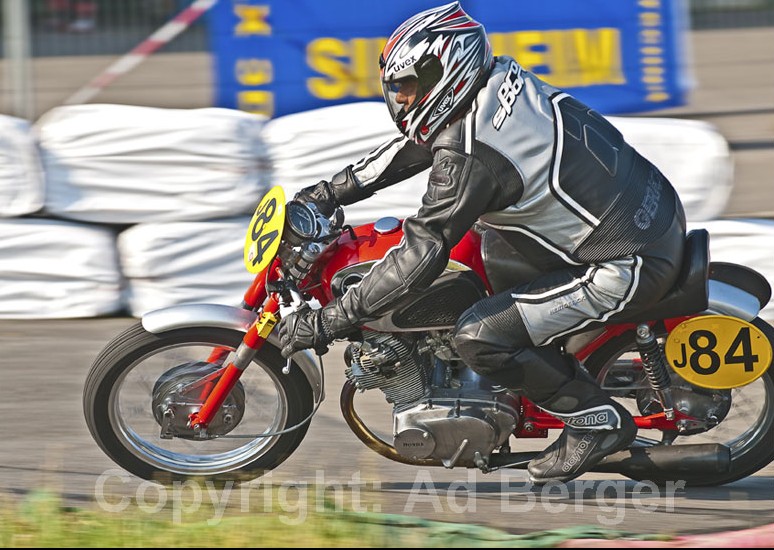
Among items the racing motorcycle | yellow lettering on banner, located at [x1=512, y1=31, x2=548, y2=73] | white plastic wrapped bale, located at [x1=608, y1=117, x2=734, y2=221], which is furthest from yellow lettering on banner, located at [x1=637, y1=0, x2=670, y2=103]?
the racing motorcycle

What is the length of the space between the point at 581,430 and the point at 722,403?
0.58 meters

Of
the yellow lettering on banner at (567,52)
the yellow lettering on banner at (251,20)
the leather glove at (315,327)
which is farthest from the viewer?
the yellow lettering on banner at (567,52)

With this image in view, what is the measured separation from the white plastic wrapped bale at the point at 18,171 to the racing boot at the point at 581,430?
3587 mm

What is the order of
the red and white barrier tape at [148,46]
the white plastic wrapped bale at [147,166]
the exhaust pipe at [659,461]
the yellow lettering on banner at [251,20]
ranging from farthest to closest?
the red and white barrier tape at [148,46], the yellow lettering on banner at [251,20], the white plastic wrapped bale at [147,166], the exhaust pipe at [659,461]

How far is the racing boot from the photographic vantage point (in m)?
4.41

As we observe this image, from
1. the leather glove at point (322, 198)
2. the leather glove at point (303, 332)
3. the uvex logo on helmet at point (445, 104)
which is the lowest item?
the leather glove at point (303, 332)

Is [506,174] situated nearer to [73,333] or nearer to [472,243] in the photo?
[472,243]

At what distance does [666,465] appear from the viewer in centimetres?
461

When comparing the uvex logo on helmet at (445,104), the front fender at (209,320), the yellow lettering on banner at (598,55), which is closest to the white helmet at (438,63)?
the uvex logo on helmet at (445,104)

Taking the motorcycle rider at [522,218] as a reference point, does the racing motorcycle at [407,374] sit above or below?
below

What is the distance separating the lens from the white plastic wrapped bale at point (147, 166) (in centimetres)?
691

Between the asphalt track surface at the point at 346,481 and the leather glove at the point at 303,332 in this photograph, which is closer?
the leather glove at the point at 303,332

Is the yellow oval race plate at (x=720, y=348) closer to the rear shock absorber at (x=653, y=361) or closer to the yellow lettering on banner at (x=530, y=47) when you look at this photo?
the rear shock absorber at (x=653, y=361)

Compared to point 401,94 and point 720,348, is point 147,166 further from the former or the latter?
point 720,348
